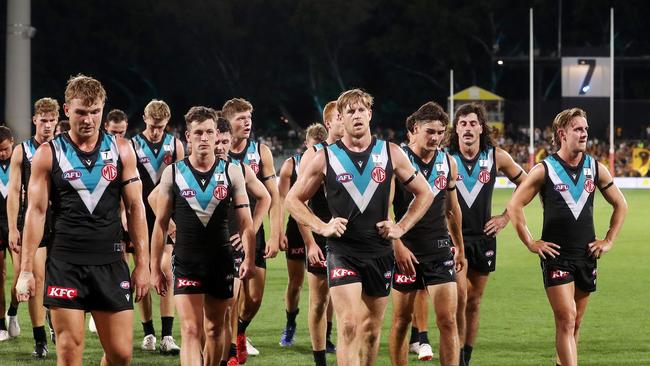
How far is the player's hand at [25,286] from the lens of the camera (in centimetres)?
737

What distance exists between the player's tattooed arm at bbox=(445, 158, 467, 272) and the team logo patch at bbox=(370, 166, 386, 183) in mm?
1456

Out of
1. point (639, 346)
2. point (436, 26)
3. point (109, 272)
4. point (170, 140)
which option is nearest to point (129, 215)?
point (109, 272)

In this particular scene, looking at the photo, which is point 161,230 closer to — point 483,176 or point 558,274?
point 558,274

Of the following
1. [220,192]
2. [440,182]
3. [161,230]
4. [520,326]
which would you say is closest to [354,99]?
[220,192]

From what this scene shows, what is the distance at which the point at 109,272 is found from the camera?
763 cm

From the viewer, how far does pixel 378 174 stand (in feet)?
27.6

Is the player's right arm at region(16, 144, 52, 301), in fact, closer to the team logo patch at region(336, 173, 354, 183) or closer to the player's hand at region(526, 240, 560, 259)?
the team logo patch at region(336, 173, 354, 183)

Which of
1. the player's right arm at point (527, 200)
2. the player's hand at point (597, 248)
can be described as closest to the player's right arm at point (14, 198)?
the player's right arm at point (527, 200)

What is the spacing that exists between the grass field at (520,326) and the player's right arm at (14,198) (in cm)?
116

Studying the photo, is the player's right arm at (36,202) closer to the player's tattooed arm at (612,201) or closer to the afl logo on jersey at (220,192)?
the afl logo on jersey at (220,192)

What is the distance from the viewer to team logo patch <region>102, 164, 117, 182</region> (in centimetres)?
755

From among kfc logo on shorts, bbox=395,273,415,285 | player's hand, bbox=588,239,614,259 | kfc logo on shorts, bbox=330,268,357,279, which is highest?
player's hand, bbox=588,239,614,259

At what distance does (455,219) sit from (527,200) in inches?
34.1

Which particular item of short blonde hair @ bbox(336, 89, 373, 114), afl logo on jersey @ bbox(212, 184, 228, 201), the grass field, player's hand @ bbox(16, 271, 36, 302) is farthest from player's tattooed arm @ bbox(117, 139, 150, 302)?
short blonde hair @ bbox(336, 89, 373, 114)
